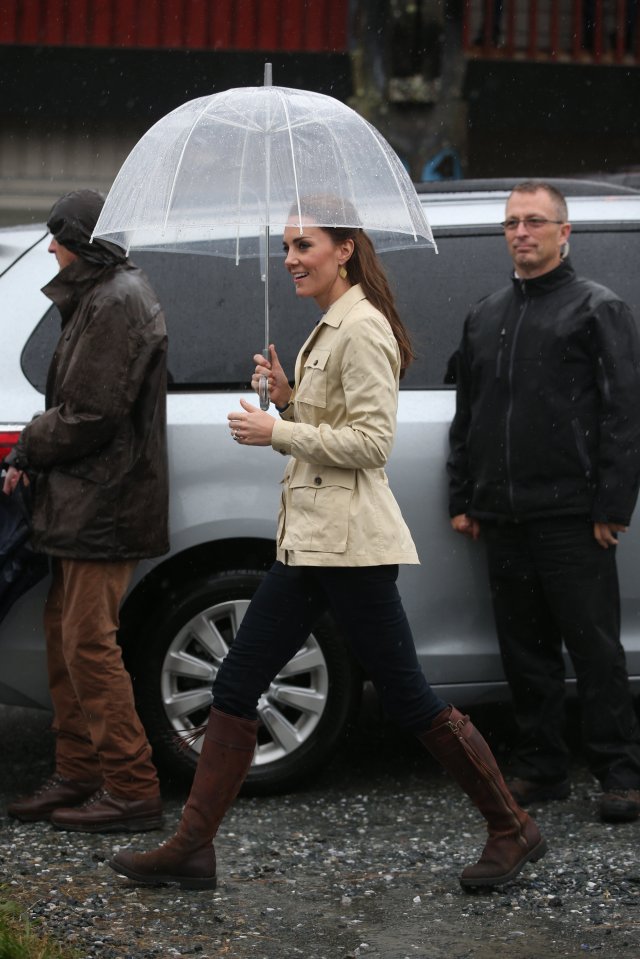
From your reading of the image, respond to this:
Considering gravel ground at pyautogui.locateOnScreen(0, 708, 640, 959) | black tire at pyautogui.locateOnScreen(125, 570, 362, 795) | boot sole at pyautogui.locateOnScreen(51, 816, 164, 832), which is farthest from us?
black tire at pyautogui.locateOnScreen(125, 570, 362, 795)

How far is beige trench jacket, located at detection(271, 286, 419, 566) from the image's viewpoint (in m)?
3.84

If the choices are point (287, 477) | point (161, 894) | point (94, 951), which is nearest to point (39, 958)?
point (94, 951)

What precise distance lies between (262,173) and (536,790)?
89.7 inches

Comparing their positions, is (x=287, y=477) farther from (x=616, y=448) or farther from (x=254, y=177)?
(x=616, y=448)

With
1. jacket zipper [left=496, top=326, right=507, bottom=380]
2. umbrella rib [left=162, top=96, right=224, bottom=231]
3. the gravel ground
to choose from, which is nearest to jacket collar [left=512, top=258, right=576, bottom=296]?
jacket zipper [left=496, top=326, right=507, bottom=380]

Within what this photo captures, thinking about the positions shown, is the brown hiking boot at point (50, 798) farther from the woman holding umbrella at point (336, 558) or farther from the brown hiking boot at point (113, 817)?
the woman holding umbrella at point (336, 558)

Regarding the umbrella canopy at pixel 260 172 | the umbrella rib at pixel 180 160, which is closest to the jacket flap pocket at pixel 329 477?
the umbrella canopy at pixel 260 172

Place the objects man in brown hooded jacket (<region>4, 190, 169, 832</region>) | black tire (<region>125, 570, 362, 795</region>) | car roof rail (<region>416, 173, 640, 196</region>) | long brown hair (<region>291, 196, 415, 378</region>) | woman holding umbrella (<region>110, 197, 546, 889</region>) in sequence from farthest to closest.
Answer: car roof rail (<region>416, 173, 640, 196</region>) < black tire (<region>125, 570, 362, 795</region>) < man in brown hooded jacket (<region>4, 190, 169, 832</region>) < long brown hair (<region>291, 196, 415, 378</region>) < woman holding umbrella (<region>110, 197, 546, 889</region>)

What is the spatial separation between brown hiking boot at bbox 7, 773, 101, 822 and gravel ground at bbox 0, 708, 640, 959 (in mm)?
52

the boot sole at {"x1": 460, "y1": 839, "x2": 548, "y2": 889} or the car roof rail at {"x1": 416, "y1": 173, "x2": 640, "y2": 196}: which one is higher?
the car roof rail at {"x1": 416, "y1": 173, "x2": 640, "y2": 196}

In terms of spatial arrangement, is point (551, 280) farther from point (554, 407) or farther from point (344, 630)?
point (344, 630)

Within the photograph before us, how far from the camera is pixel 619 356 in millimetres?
4676

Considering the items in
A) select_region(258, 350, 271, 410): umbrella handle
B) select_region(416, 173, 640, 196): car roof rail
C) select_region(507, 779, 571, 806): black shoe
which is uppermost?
select_region(416, 173, 640, 196): car roof rail

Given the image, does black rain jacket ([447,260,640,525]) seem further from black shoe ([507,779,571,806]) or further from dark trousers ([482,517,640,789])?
black shoe ([507,779,571,806])
